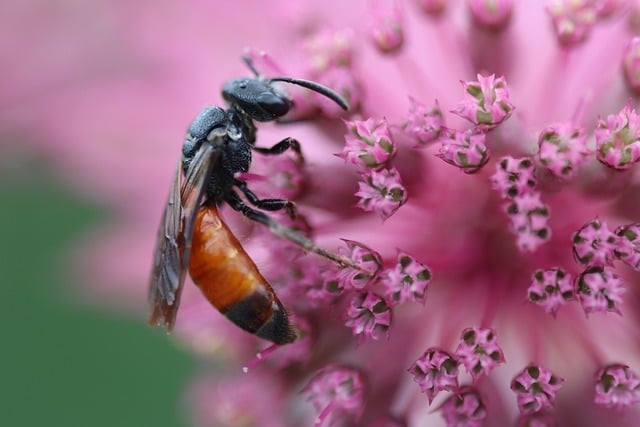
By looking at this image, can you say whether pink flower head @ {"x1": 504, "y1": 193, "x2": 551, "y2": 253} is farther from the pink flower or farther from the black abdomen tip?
the black abdomen tip

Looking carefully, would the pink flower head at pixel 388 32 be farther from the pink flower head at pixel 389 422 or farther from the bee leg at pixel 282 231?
the pink flower head at pixel 389 422

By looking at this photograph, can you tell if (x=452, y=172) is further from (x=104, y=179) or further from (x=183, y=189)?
(x=104, y=179)

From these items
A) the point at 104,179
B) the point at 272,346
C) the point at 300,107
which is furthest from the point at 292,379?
the point at 104,179

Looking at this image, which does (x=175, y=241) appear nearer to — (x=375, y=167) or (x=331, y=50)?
(x=375, y=167)

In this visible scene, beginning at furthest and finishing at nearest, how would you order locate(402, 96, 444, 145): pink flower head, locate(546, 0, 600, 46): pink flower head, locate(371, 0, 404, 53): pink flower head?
locate(371, 0, 404, 53): pink flower head < locate(546, 0, 600, 46): pink flower head < locate(402, 96, 444, 145): pink flower head

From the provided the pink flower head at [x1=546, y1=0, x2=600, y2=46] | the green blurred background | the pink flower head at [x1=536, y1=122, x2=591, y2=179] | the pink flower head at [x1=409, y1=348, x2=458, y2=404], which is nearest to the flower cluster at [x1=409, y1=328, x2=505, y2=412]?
the pink flower head at [x1=409, y1=348, x2=458, y2=404]

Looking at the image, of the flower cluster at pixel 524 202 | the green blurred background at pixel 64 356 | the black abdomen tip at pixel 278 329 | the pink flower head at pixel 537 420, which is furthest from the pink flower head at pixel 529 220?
the green blurred background at pixel 64 356

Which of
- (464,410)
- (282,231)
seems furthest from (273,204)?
(464,410)
